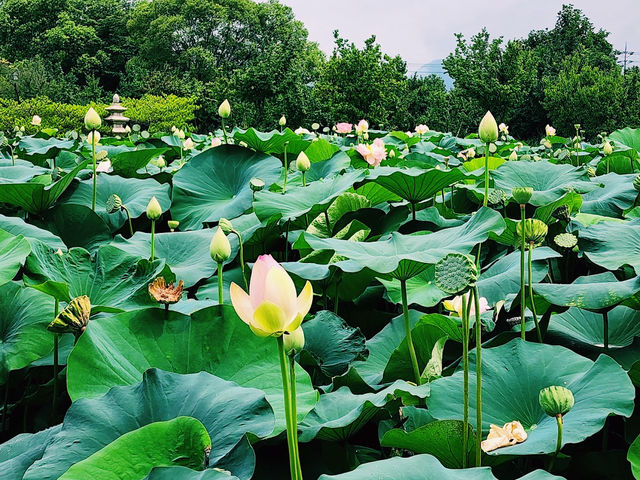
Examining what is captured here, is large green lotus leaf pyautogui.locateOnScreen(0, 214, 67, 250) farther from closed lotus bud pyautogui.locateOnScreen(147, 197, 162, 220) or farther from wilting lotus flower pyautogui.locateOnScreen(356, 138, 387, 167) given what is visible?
wilting lotus flower pyautogui.locateOnScreen(356, 138, 387, 167)

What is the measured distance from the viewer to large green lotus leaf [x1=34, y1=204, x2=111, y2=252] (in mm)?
1255

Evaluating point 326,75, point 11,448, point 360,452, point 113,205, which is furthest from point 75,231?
point 326,75

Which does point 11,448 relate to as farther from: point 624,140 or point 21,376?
point 624,140

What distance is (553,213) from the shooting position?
1.03 meters

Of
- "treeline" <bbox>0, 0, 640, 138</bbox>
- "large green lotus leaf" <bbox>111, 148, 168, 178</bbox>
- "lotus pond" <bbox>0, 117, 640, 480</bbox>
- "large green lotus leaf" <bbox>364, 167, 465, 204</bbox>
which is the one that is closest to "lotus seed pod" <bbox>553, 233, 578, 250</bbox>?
"lotus pond" <bbox>0, 117, 640, 480</bbox>

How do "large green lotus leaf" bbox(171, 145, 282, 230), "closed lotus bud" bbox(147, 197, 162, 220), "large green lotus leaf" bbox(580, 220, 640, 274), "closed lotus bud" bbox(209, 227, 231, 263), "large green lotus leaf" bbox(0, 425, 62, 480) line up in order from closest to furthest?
"large green lotus leaf" bbox(0, 425, 62, 480) < "closed lotus bud" bbox(209, 227, 231, 263) < "large green lotus leaf" bbox(580, 220, 640, 274) < "closed lotus bud" bbox(147, 197, 162, 220) < "large green lotus leaf" bbox(171, 145, 282, 230)

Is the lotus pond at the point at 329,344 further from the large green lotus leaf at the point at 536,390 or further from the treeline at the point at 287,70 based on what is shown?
the treeline at the point at 287,70

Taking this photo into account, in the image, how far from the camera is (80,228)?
1264mm

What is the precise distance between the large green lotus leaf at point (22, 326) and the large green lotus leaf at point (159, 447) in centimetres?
32

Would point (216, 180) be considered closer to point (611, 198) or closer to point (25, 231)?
point (25, 231)

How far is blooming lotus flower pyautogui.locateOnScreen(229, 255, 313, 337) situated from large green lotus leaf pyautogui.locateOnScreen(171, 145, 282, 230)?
0.93 metres

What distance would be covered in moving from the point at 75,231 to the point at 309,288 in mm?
954

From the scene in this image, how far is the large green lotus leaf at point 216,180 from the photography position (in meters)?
1.44

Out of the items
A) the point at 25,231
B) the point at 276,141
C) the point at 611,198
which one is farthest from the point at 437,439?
the point at 276,141
